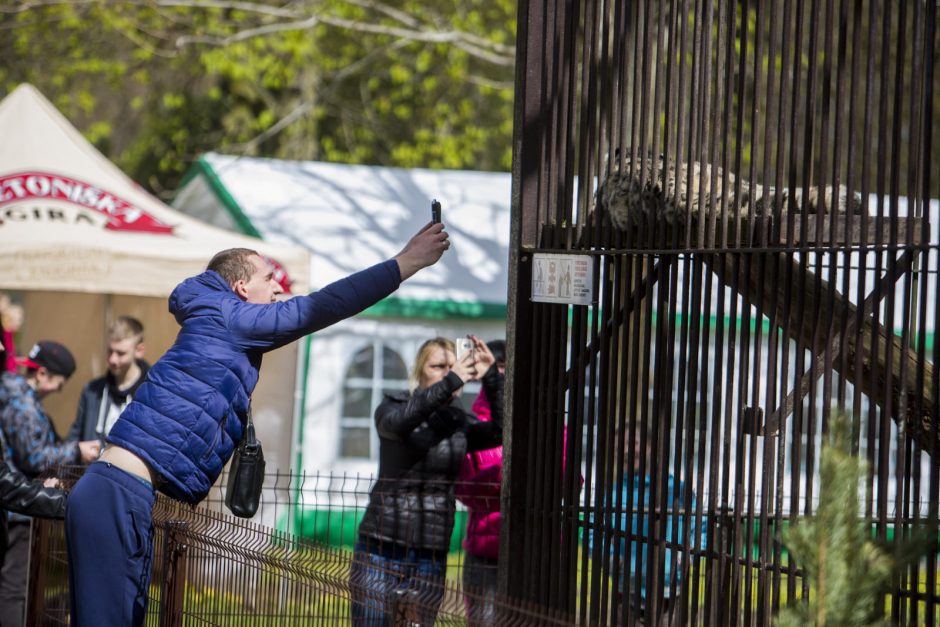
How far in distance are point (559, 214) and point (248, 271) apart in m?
1.30

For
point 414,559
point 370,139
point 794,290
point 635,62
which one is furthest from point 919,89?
point 370,139

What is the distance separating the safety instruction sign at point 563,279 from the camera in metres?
4.96

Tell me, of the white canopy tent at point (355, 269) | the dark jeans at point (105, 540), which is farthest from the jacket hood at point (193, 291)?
the white canopy tent at point (355, 269)

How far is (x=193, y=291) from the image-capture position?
15.8ft

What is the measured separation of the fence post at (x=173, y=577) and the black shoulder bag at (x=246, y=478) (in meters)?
0.27

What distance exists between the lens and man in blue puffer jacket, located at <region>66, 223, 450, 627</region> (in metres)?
4.54

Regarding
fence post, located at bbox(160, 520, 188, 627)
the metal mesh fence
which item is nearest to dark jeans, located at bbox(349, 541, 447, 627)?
the metal mesh fence

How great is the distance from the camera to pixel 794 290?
14.6 feet

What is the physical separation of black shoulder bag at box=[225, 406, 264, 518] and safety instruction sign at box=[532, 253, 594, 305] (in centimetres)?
128

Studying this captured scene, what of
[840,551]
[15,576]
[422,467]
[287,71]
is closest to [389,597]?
[840,551]

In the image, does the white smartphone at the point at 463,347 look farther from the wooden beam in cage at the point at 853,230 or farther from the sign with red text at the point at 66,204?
the sign with red text at the point at 66,204

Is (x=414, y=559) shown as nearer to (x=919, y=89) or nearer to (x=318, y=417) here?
(x=919, y=89)

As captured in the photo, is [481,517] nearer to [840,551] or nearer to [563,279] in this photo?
[563,279]

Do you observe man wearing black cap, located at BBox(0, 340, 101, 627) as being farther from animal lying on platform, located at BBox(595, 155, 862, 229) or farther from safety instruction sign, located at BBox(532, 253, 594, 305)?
animal lying on platform, located at BBox(595, 155, 862, 229)
